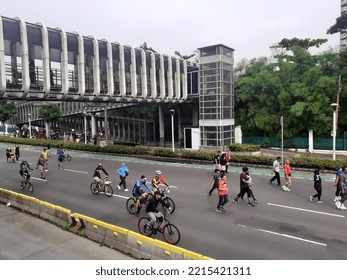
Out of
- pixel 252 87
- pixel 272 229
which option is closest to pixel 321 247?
pixel 272 229

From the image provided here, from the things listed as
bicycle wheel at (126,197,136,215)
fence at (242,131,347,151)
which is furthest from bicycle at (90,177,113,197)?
fence at (242,131,347,151)

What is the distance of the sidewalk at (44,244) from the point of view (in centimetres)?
901

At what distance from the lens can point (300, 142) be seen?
3244 cm

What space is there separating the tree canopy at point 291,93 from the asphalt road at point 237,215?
12630 mm

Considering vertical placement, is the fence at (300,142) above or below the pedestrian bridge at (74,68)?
below

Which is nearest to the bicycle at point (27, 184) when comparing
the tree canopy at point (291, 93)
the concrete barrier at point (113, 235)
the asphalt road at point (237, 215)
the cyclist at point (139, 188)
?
the asphalt road at point (237, 215)

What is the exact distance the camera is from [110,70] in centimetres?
2809

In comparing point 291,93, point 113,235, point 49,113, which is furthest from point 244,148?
point 49,113

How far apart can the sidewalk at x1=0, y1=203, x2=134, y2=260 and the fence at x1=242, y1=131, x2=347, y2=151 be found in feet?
91.4

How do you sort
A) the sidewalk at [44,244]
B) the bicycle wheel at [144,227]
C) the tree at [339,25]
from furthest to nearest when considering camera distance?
the tree at [339,25], the bicycle wheel at [144,227], the sidewalk at [44,244]

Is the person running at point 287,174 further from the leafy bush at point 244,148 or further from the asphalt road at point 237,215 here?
the leafy bush at point 244,148

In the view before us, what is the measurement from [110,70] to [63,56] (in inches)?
192

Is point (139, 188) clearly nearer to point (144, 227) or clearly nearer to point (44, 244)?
point (144, 227)

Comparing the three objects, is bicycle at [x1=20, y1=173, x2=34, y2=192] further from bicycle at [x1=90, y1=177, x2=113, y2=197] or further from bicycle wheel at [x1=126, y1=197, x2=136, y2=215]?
bicycle wheel at [x1=126, y1=197, x2=136, y2=215]
